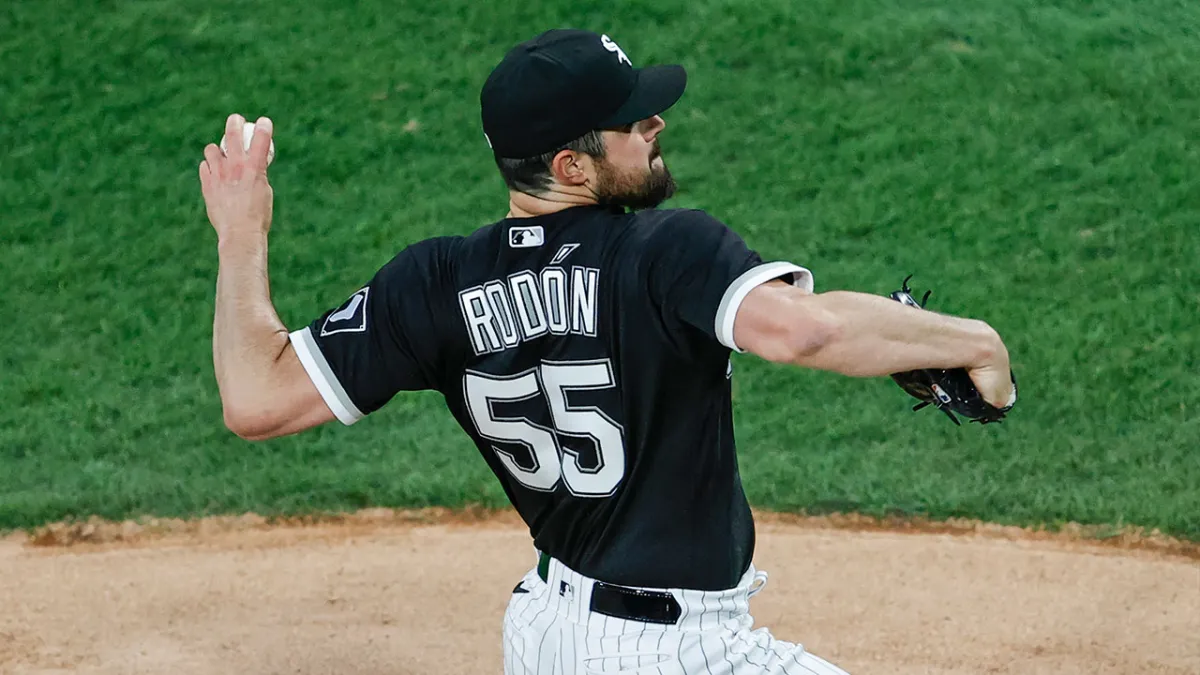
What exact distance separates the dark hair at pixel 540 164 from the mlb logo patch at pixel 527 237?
0.29ft

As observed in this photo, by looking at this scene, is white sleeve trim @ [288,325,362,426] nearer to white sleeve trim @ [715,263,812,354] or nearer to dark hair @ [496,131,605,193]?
dark hair @ [496,131,605,193]

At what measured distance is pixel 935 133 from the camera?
9.23 metres

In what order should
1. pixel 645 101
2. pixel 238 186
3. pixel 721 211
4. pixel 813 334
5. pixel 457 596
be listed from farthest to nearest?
pixel 721 211
pixel 457 596
pixel 238 186
pixel 645 101
pixel 813 334

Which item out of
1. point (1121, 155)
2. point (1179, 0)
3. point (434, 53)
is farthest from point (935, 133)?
point (434, 53)

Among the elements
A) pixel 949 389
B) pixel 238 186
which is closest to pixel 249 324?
pixel 238 186

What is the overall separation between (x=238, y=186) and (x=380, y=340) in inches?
17.3

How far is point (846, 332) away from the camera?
7.79 ft

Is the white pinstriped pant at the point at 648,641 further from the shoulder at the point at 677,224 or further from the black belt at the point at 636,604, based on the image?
the shoulder at the point at 677,224

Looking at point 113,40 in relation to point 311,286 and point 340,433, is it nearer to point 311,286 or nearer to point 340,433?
point 311,286

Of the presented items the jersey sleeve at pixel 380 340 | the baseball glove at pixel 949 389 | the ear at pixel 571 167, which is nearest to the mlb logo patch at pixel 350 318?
the jersey sleeve at pixel 380 340

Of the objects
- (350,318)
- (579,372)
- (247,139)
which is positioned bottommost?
(579,372)

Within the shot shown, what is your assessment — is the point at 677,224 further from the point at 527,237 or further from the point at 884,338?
the point at 884,338

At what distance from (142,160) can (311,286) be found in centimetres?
193

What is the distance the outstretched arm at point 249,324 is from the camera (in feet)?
8.84
